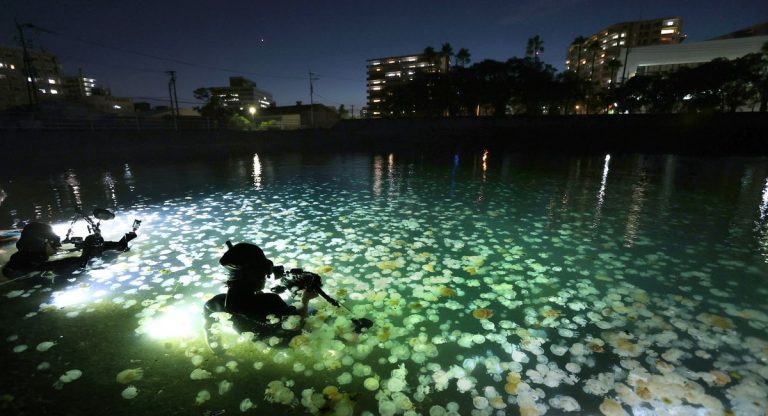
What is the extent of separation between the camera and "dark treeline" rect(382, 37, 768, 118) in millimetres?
43344

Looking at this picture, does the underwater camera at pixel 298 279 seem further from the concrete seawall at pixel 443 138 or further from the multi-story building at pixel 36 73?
the multi-story building at pixel 36 73

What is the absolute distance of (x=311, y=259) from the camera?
6598 mm

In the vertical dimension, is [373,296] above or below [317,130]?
below

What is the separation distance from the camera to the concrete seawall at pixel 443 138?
2427 centimetres

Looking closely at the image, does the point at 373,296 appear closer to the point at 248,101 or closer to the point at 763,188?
the point at 763,188

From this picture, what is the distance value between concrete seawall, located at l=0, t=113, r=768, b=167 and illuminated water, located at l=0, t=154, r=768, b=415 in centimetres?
1815

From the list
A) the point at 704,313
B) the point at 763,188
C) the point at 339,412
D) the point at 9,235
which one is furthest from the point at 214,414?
the point at 763,188

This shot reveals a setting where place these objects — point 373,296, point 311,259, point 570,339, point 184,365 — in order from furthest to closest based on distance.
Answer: point 311,259, point 373,296, point 570,339, point 184,365

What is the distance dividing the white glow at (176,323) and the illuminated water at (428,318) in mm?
27

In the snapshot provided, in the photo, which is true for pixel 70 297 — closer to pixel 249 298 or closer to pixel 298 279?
pixel 249 298

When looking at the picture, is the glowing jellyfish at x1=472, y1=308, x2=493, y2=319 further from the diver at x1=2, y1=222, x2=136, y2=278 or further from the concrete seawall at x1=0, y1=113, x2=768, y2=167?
the concrete seawall at x1=0, y1=113, x2=768, y2=167

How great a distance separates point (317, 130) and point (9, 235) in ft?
127

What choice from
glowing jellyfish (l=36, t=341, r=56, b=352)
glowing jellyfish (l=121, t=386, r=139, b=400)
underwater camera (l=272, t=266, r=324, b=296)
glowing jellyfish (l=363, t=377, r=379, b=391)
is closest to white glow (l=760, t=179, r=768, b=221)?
glowing jellyfish (l=363, t=377, r=379, b=391)

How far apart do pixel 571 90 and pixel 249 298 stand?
62.5 m
